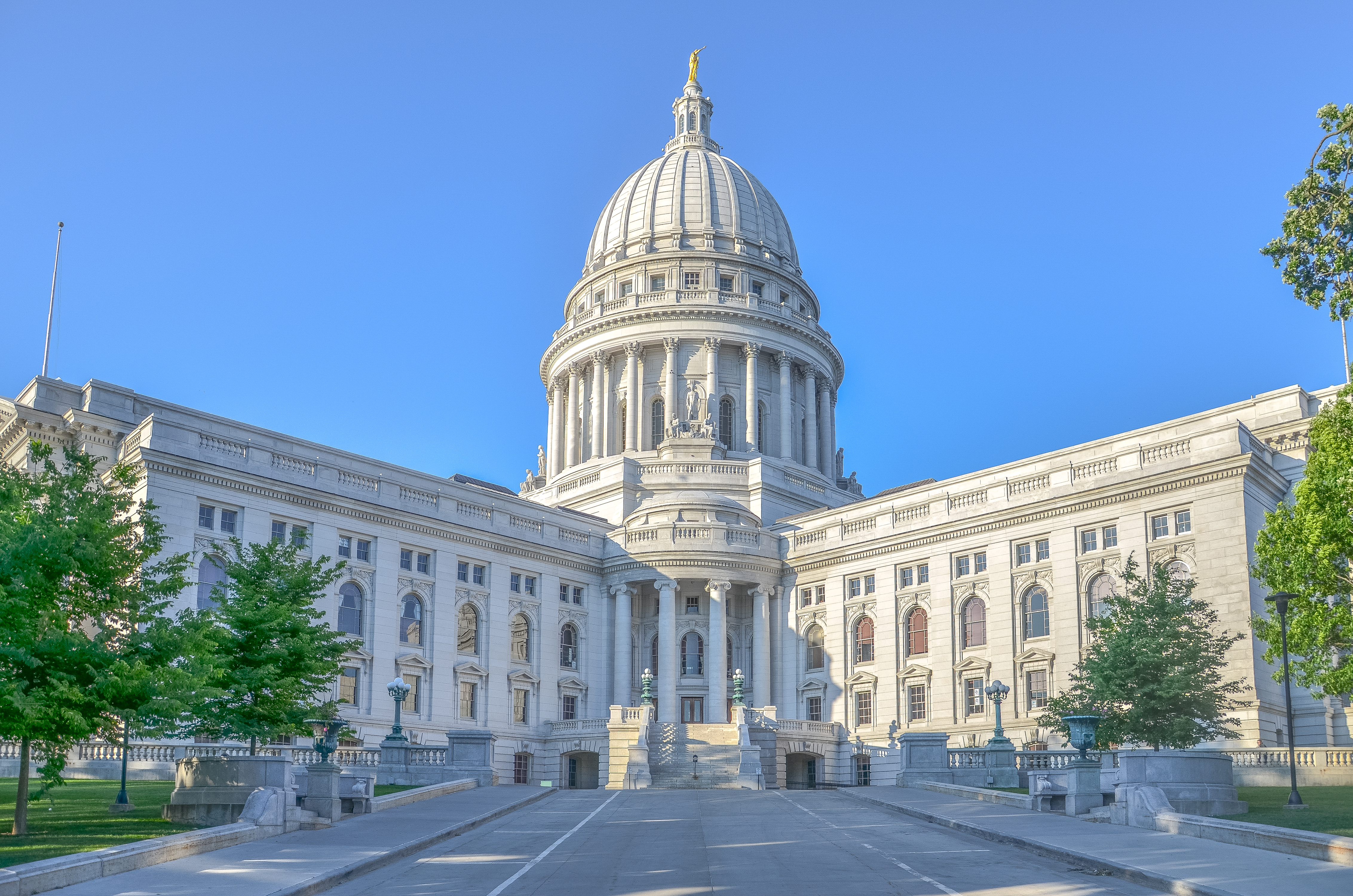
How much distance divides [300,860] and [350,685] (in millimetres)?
39362

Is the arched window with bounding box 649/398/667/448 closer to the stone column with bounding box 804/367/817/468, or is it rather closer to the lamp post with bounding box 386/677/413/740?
the stone column with bounding box 804/367/817/468

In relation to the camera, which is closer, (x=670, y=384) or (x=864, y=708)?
(x=864, y=708)

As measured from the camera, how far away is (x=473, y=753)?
152 feet

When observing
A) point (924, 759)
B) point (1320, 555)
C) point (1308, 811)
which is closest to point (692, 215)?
point (924, 759)

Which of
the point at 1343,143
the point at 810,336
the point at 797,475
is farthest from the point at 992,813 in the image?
the point at 810,336

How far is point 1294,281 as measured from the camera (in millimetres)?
28375

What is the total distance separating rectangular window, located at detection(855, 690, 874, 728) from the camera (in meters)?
66.1

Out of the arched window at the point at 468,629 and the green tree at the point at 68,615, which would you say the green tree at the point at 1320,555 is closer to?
the green tree at the point at 68,615

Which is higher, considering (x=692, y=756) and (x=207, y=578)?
(x=207, y=578)

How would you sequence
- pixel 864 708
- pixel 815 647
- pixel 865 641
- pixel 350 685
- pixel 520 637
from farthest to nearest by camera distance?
1. pixel 815 647
2. pixel 520 637
3. pixel 865 641
4. pixel 864 708
5. pixel 350 685

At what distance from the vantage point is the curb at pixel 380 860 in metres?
18.0

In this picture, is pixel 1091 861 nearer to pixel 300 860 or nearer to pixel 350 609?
pixel 300 860

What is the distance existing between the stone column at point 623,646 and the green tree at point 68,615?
43.1 m

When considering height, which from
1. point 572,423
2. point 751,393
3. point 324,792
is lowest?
point 324,792
